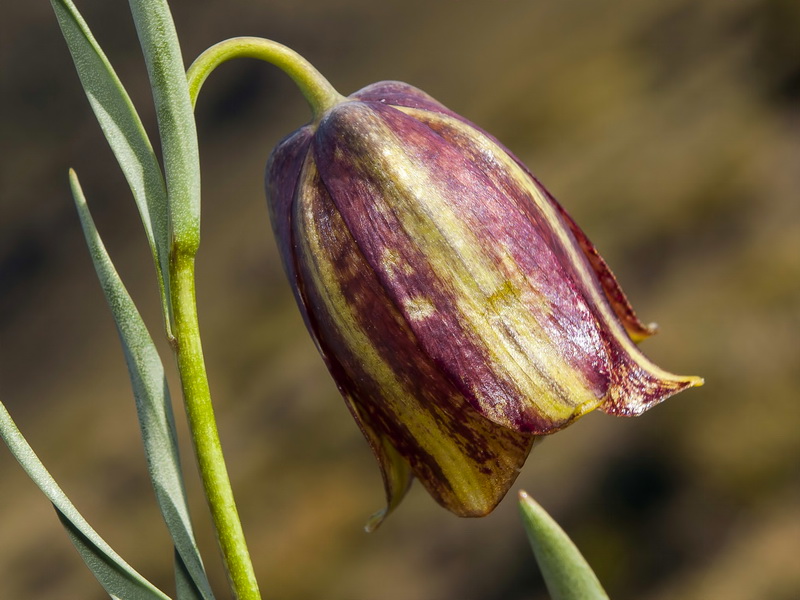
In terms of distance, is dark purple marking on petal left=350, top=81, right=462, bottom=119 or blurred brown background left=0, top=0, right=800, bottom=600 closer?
dark purple marking on petal left=350, top=81, right=462, bottom=119

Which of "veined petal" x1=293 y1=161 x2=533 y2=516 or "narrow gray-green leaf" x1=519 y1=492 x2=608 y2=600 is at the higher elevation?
"veined petal" x1=293 y1=161 x2=533 y2=516

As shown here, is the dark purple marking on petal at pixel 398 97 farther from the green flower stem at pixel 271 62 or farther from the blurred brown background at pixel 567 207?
the blurred brown background at pixel 567 207

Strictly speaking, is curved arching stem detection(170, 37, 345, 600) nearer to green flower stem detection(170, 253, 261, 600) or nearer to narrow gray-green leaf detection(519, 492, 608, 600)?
green flower stem detection(170, 253, 261, 600)

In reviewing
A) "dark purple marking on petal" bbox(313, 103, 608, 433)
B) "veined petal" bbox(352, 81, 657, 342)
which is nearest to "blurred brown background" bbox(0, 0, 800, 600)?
"veined petal" bbox(352, 81, 657, 342)

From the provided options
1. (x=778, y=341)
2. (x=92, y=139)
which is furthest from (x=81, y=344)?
(x=778, y=341)

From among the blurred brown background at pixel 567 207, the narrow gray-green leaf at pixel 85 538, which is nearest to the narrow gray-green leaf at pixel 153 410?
the narrow gray-green leaf at pixel 85 538

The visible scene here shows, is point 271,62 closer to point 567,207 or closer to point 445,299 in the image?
point 445,299
